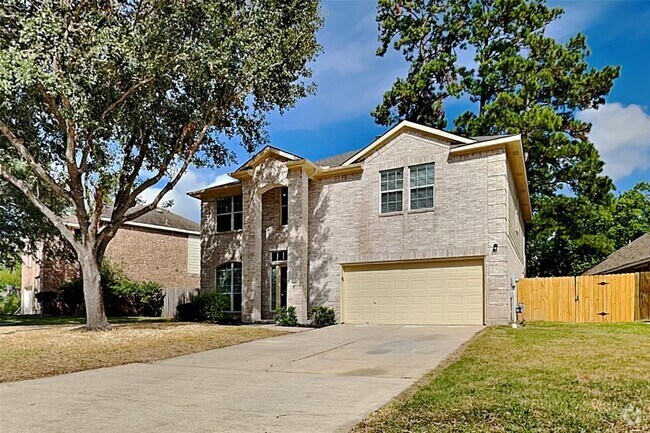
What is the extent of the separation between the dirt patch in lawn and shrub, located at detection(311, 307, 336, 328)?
267cm

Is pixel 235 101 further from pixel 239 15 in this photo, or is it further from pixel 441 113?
pixel 441 113

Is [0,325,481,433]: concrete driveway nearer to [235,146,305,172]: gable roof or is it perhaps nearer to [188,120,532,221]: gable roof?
[188,120,532,221]: gable roof

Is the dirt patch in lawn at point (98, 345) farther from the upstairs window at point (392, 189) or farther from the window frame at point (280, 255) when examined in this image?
the upstairs window at point (392, 189)

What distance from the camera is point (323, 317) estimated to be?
1784cm

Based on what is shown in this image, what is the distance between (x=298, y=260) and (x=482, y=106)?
1728 cm

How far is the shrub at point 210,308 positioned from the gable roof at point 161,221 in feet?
34.1

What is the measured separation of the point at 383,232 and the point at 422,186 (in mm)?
2042

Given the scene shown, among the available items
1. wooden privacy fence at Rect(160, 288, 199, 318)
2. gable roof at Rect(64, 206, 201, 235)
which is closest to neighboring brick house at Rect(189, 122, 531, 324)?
wooden privacy fence at Rect(160, 288, 199, 318)

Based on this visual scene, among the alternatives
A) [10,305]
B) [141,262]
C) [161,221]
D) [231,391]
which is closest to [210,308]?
[141,262]

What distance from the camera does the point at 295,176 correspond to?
1897cm

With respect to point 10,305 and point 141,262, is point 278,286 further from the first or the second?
point 10,305

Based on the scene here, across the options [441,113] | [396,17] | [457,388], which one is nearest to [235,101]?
[457,388]

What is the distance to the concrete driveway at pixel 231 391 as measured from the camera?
5.48 metres

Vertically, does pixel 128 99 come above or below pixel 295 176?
above
